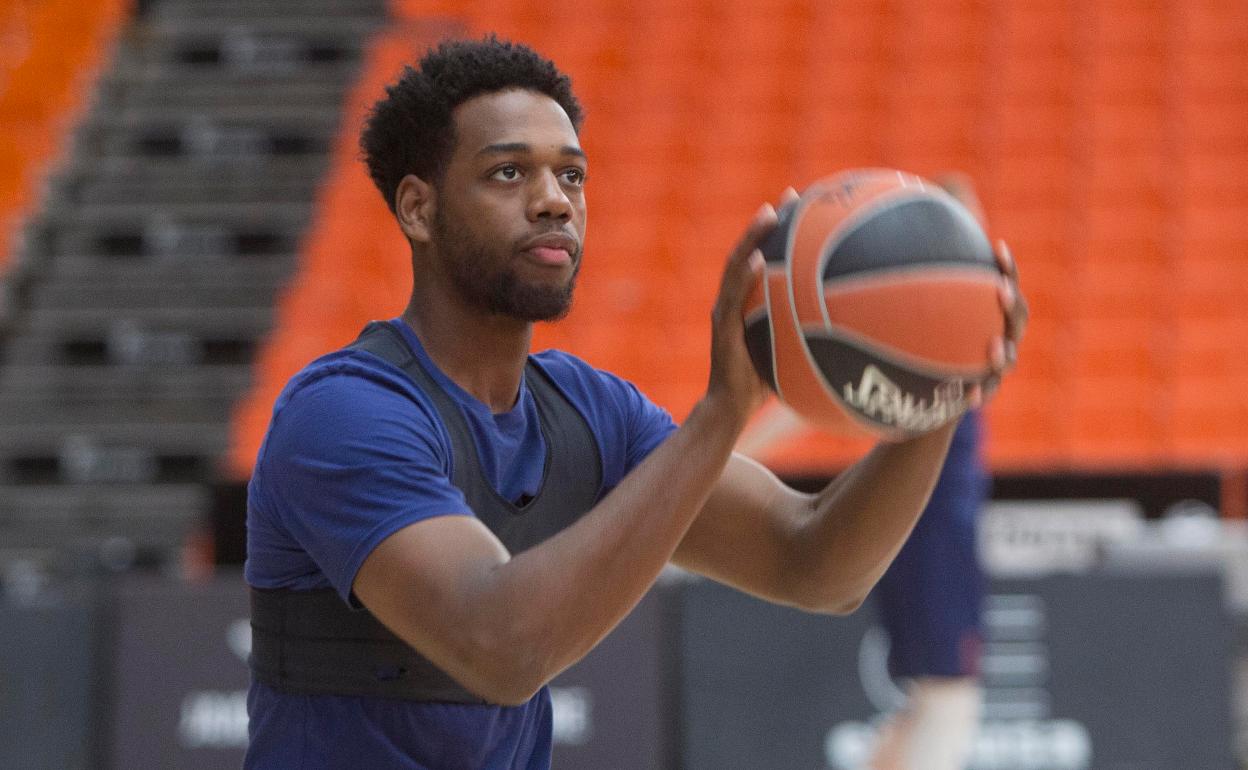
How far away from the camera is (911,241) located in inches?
80.3

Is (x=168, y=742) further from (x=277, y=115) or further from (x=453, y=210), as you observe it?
(x=277, y=115)

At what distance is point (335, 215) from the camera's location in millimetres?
10422

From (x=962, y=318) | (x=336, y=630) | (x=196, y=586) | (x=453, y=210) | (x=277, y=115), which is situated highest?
(x=277, y=115)

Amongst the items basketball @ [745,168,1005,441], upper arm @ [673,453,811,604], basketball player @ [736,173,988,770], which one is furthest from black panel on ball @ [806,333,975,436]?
basketball player @ [736,173,988,770]

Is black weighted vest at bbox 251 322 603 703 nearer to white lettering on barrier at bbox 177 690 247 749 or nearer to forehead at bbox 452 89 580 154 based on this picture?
forehead at bbox 452 89 580 154

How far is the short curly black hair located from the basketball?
0.47 m

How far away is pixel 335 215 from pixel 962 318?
28.9 ft

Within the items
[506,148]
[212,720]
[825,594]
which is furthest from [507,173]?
[212,720]

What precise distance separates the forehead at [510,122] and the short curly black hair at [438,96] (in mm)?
18

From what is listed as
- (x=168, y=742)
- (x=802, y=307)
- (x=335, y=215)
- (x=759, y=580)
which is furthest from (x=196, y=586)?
(x=335, y=215)

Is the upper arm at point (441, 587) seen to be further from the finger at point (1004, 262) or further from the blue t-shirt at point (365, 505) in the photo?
the finger at point (1004, 262)

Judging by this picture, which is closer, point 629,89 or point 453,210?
point 453,210

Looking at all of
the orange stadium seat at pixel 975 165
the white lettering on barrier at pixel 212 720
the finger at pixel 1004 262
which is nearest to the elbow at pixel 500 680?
the finger at pixel 1004 262

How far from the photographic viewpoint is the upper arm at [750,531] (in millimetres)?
2338
